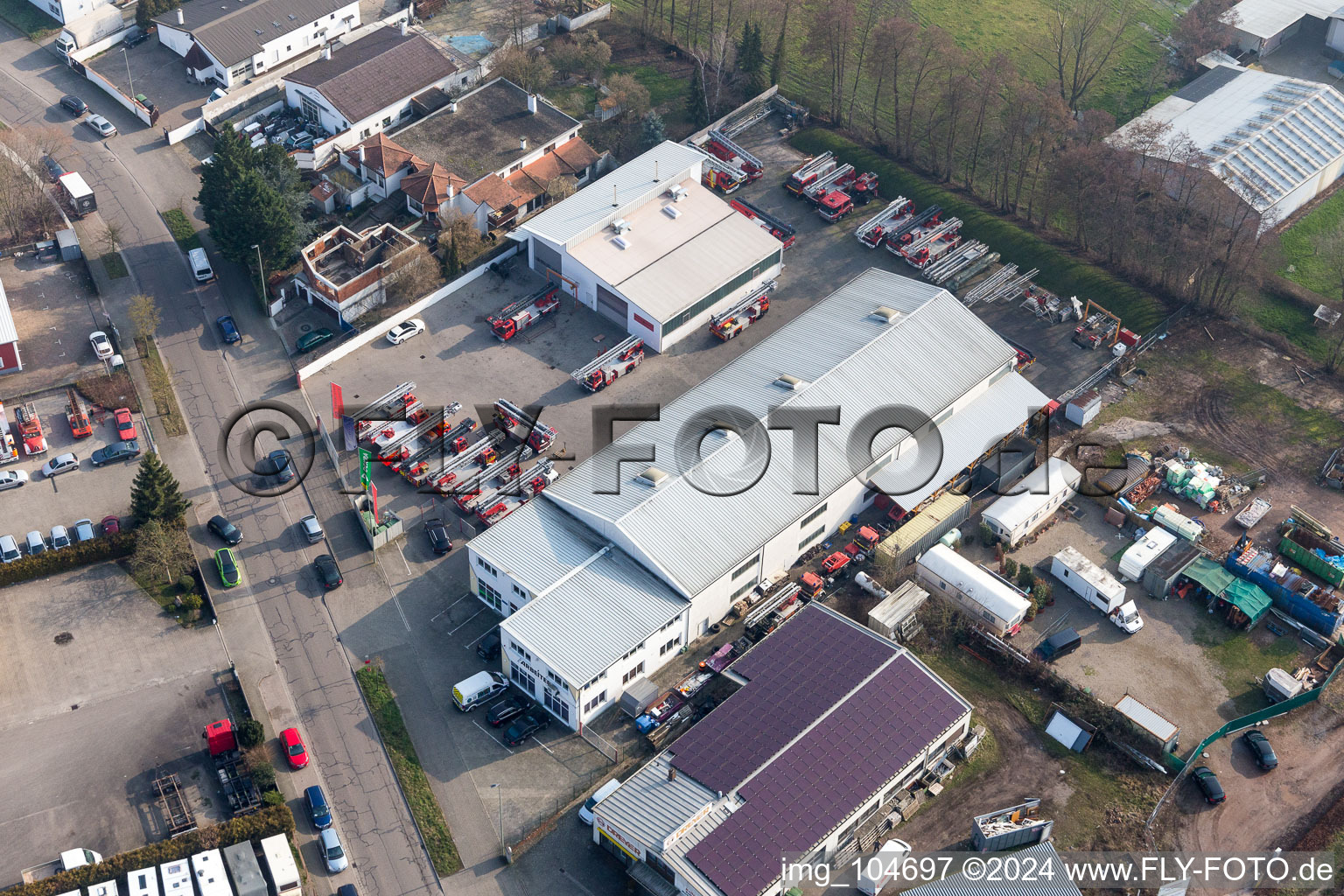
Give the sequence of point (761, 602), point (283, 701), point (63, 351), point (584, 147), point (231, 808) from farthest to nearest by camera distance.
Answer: point (584, 147), point (63, 351), point (761, 602), point (283, 701), point (231, 808)

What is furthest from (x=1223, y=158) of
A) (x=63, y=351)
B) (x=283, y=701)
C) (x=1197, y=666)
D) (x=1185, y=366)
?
(x=63, y=351)

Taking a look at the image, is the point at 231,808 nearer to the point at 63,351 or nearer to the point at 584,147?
the point at 63,351

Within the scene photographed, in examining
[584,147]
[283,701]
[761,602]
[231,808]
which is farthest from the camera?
[584,147]

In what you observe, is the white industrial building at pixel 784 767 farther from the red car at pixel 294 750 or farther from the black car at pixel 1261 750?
the red car at pixel 294 750

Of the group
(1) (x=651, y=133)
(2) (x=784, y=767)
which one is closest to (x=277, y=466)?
(2) (x=784, y=767)

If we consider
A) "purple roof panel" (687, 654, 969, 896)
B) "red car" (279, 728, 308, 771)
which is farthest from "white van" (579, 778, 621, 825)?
"red car" (279, 728, 308, 771)

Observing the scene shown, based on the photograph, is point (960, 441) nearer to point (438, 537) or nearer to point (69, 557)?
point (438, 537)

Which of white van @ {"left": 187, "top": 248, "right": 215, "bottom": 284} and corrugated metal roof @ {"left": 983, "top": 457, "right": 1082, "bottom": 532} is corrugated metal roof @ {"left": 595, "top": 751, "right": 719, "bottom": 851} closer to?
corrugated metal roof @ {"left": 983, "top": 457, "right": 1082, "bottom": 532}
